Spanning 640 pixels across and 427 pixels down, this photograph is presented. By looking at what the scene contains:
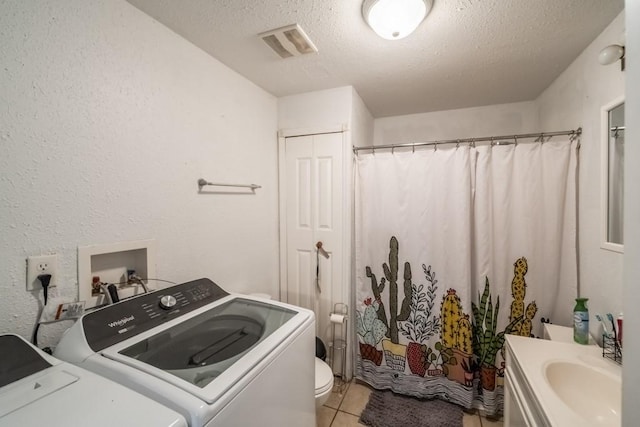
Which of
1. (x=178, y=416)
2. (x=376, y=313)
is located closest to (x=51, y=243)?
(x=178, y=416)

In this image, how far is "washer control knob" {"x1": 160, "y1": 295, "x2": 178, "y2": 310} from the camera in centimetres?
109

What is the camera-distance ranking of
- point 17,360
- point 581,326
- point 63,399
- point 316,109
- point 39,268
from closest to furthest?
point 63,399
point 17,360
point 39,268
point 581,326
point 316,109

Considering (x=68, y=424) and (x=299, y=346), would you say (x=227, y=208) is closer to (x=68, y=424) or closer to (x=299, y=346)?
(x=299, y=346)

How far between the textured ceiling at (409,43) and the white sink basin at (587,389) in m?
1.56

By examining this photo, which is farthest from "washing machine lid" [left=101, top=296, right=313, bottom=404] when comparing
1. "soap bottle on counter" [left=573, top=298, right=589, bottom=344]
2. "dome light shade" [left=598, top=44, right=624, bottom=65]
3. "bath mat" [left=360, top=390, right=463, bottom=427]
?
"dome light shade" [left=598, top=44, right=624, bottom=65]

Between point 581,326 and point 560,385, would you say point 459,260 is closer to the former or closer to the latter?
point 581,326

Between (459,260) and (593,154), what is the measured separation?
2.91 ft

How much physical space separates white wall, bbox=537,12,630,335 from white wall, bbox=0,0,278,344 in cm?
198

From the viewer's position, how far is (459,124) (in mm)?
2373

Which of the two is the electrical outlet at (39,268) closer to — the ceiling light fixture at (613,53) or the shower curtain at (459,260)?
the shower curtain at (459,260)

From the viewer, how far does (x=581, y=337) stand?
123cm

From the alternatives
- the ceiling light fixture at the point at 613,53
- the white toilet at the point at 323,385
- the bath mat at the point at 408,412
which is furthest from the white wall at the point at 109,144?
the ceiling light fixture at the point at 613,53

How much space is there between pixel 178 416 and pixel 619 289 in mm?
1751

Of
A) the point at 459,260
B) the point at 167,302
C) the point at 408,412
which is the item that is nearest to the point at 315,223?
the point at 459,260
